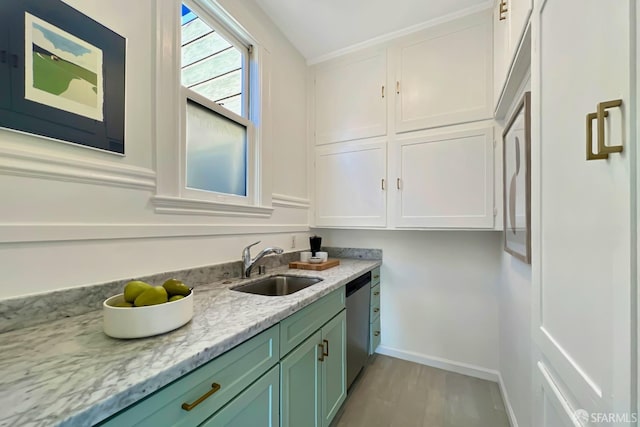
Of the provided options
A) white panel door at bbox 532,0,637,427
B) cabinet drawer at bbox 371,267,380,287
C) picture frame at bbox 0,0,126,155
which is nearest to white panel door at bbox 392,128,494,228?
cabinet drawer at bbox 371,267,380,287

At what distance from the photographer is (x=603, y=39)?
0.52 metres

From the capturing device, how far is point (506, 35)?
144cm

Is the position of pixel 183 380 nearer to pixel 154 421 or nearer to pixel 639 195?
pixel 154 421

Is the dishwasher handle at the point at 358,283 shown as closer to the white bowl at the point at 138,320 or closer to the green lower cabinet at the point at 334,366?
the green lower cabinet at the point at 334,366

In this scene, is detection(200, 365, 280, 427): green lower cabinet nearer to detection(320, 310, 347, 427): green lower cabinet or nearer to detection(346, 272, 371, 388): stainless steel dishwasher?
detection(320, 310, 347, 427): green lower cabinet

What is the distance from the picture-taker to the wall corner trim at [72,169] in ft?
2.68

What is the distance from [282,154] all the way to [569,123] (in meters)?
1.84

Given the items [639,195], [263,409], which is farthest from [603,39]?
[263,409]

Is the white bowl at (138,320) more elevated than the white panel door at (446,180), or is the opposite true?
the white panel door at (446,180)

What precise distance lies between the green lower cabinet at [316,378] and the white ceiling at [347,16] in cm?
215

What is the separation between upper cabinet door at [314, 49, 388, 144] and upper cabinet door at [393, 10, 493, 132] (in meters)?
0.15

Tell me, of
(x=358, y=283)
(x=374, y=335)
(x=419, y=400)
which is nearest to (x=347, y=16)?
(x=358, y=283)

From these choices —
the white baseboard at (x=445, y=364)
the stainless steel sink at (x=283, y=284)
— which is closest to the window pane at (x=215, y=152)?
the stainless steel sink at (x=283, y=284)

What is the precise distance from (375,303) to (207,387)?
1.83 m
